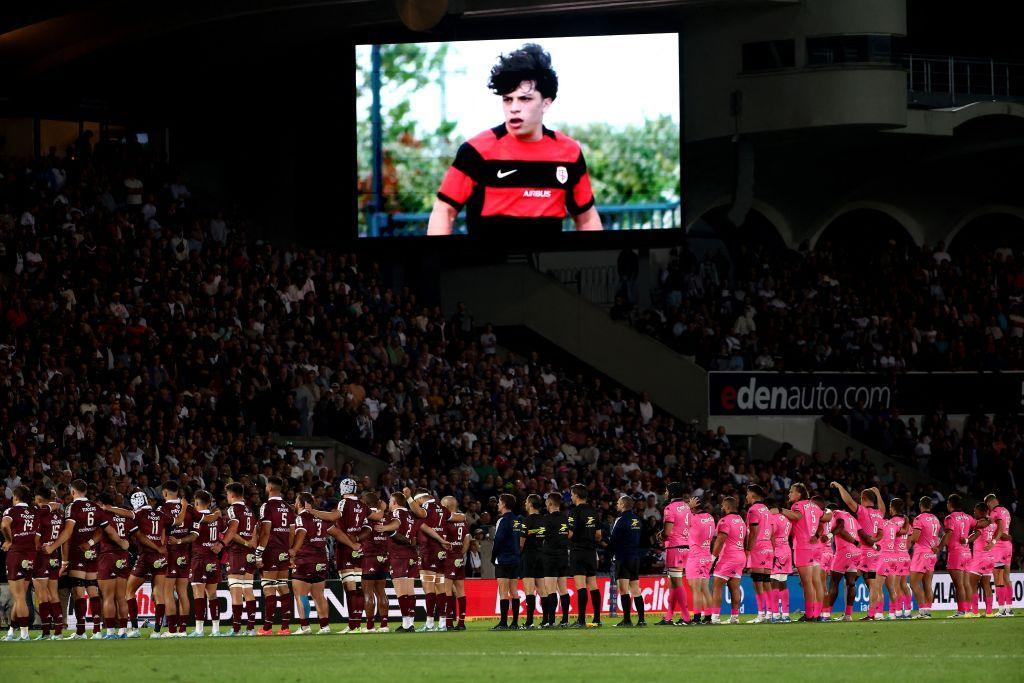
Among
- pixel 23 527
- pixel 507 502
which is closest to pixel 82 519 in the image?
pixel 23 527

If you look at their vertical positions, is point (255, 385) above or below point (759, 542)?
above

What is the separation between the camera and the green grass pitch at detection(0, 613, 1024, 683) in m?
16.2

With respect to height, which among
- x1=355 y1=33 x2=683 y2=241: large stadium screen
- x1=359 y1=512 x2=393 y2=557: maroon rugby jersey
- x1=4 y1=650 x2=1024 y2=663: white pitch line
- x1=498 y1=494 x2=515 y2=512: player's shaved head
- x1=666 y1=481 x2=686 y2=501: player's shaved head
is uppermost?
x1=355 y1=33 x2=683 y2=241: large stadium screen

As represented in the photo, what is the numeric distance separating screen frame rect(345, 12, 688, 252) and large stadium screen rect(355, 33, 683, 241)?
133mm

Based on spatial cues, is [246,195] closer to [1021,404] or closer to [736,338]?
[736,338]

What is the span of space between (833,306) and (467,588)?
1686 centimetres

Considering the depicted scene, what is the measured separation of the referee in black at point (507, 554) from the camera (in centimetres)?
2439

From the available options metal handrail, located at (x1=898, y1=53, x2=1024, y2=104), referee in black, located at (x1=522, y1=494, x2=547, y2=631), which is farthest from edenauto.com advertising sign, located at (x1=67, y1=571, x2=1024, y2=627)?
metal handrail, located at (x1=898, y1=53, x2=1024, y2=104)

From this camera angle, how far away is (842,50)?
131 feet

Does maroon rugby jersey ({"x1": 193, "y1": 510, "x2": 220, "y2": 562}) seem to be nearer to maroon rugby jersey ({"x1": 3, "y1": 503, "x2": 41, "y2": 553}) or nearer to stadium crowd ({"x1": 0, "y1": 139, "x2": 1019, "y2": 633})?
stadium crowd ({"x1": 0, "y1": 139, "x2": 1019, "y2": 633})

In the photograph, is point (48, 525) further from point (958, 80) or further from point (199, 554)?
point (958, 80)

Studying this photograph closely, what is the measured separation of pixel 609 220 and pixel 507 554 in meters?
15.8

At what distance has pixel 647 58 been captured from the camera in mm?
39781

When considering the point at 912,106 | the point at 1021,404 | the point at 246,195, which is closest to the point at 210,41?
the point at 246,195
